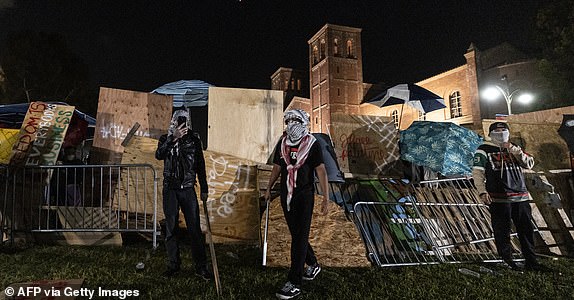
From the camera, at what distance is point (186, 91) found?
10.9 meters

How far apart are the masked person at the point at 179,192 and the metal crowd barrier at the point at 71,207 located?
1664 mm

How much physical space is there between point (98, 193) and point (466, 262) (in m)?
7.12

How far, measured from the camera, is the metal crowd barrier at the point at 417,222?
585 cm

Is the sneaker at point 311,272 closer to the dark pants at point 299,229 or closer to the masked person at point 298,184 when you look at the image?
the masked person at point 298,184

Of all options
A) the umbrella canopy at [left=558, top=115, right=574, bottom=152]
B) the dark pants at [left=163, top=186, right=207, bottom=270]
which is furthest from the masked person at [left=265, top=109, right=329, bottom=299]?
the umbrella canopy at [left=558, top=115, right=574, bottom=152]

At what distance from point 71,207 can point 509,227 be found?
7.23 m

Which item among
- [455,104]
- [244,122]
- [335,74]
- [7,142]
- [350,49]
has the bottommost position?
[7,142]

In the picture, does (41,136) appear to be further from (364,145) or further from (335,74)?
(335,74)

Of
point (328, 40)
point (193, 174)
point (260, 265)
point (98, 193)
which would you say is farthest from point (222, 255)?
point (328, 40)

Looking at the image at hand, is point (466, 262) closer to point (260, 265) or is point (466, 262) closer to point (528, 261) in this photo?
point (528, 261)

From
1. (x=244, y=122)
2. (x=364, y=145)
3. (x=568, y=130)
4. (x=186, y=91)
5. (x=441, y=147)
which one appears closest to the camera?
(x=441, y=147)

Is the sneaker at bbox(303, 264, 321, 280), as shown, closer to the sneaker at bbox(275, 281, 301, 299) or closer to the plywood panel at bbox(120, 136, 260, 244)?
the sneaker at bbox(275, 281, 301, 299)

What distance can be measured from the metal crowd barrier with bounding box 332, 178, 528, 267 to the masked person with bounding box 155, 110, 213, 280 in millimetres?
2513

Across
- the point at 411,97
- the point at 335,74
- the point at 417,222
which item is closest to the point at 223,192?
the point at 417,222
